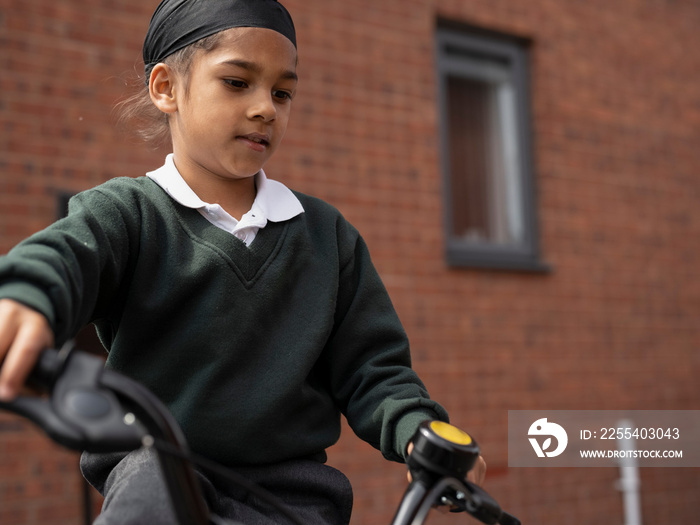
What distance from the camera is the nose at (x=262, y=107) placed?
164 cm

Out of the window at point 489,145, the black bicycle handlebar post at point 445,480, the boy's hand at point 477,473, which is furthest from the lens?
the window at point 489,145

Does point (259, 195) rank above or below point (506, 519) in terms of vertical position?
above

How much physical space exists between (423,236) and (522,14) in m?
2.04

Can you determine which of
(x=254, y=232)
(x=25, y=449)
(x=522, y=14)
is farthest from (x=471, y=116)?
(x=254, y=232)

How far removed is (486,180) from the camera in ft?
21.1

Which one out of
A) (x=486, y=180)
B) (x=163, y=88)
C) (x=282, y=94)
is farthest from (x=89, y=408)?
(x=486, y=180)

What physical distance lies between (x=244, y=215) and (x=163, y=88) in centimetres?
36

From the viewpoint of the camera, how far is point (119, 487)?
55.6 inches

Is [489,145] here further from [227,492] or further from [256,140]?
[227,492]

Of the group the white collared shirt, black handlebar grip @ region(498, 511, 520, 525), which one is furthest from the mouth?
black handlebar grip @ region(498, 511, 520, 525)

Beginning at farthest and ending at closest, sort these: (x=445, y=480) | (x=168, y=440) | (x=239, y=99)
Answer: (x=239, y=99)
(x=445, y=480)
(x=168, y=440)

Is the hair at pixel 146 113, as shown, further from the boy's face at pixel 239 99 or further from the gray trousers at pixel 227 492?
the gray trousers at pixel 227 492

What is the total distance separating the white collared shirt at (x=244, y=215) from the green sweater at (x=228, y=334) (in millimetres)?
21

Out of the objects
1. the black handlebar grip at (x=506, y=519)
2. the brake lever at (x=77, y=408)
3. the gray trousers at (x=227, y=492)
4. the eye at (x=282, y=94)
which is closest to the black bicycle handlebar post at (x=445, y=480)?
the black handlebar grip at (x=506, y=519)
